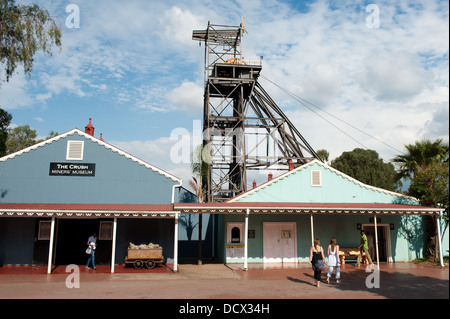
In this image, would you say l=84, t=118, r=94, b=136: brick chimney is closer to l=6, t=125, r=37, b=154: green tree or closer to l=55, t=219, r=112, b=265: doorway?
l=55, t=219, r=112, b=265: doorway

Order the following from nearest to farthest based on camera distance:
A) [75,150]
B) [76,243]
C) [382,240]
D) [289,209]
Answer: [289,209] → [75,150] → [76,243] → [382,240]

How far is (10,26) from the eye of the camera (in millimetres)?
13891

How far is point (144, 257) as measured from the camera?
16031mm

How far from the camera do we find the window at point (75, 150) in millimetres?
17766

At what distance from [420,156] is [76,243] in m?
17.9

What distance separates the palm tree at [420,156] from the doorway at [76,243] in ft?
51.5

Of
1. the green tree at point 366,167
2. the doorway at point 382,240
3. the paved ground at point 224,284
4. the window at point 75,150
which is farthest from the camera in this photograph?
the green tree at point 366,167

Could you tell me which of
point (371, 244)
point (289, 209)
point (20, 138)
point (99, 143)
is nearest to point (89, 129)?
point (99, 143)

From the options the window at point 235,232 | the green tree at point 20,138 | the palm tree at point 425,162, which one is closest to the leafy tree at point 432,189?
the palm tree at point 425,162

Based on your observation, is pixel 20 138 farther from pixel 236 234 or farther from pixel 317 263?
pixel 317 263

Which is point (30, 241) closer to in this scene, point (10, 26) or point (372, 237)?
point (10, 26)

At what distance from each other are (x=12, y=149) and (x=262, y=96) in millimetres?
39282

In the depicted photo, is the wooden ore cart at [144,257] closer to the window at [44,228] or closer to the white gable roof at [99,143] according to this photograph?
the white gable roof at [99,143]
